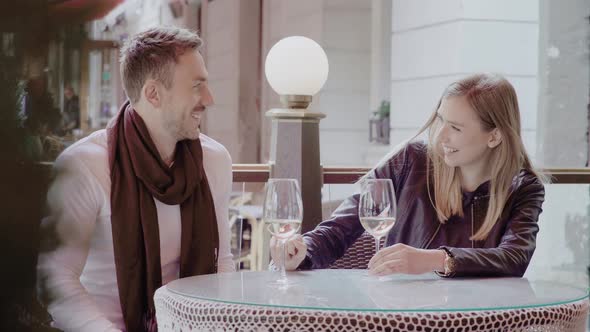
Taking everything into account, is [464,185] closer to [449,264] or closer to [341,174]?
[449,264]

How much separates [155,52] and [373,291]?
931mm

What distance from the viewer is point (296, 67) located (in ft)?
11.6

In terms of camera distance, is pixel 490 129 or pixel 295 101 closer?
pixel 490 129

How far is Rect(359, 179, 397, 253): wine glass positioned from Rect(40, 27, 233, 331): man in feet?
1.76

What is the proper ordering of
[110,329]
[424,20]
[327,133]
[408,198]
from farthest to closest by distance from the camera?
1. [327,133]
2. [424,20]
3. [408,198]
4. [110,329]

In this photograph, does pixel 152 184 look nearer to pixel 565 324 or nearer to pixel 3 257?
pixel 565 324

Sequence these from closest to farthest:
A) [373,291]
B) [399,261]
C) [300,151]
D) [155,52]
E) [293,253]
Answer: [373,291] → [399,261] → [293,253] → [155,52] → [300,151]

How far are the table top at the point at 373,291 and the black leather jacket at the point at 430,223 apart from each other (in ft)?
0.45

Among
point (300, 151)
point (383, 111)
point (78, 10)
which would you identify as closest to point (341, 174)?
point (300, 151)

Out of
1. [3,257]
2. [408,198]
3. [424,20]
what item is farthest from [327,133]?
[3,257]

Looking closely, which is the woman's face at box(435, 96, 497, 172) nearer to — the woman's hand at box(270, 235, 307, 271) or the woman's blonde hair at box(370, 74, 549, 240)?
the woman's blonde hair at box(370, 74, 549, 240)

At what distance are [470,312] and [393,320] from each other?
0.14m

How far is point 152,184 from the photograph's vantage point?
6.99ft

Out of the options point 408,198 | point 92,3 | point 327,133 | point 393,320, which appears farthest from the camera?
point 327,133
